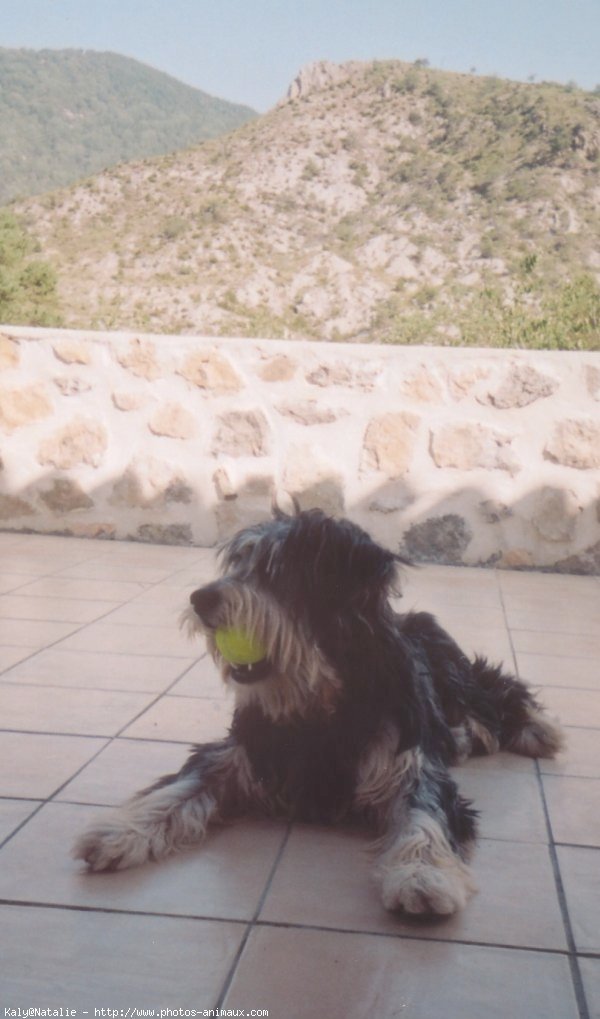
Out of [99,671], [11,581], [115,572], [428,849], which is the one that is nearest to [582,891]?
[428,849]

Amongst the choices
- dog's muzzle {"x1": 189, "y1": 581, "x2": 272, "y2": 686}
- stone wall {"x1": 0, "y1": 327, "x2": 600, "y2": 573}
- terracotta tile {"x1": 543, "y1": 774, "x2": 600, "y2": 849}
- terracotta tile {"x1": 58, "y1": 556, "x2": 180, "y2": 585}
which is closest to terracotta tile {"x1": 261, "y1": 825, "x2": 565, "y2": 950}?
terracotta tile {"x1": 543, "y1": 774, "x2": 600, "y2": 849}

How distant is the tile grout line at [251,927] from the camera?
167 centimetres

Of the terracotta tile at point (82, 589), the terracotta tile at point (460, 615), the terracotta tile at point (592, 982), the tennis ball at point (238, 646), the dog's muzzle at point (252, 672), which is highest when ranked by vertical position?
the tennis ball at point (238, 646)

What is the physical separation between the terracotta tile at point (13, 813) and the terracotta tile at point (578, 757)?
1.32 m

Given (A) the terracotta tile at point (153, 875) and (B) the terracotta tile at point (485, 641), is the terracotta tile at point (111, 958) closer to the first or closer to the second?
(A) the terracotta tile at point (153, 875)

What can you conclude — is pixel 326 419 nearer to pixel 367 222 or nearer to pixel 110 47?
pixel 367 222

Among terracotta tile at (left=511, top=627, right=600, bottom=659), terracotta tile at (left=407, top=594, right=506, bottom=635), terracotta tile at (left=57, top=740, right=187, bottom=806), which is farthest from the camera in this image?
terracotta tile at (left=407, top=594, right=506, bottom=635)

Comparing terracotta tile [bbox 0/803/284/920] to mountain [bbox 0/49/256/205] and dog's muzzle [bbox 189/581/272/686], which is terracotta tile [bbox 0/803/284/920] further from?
mountain [bbox 0/49/256/205]

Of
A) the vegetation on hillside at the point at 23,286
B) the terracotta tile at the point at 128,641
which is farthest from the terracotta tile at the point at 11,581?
the vegetation on hillside at the point at 23,286

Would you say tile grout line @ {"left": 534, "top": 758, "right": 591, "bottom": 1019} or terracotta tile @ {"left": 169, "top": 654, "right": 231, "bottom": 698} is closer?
tile grout line @ {"left": 534, "top": 758, "right": 591, "bottom": 1019}

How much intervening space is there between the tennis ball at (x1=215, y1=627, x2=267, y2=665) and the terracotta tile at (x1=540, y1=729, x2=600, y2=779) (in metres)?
1.05

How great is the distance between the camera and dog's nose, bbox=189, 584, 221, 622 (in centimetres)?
215

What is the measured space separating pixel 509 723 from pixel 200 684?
1049mm

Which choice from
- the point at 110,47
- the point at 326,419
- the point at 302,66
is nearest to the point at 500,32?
the point at 326,419
